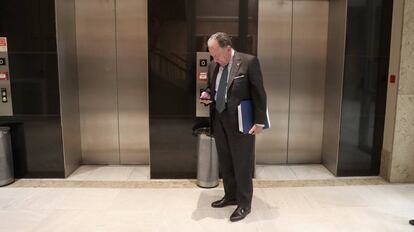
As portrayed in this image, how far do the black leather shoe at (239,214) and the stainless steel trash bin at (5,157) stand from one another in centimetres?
281

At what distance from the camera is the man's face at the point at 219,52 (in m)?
3.19

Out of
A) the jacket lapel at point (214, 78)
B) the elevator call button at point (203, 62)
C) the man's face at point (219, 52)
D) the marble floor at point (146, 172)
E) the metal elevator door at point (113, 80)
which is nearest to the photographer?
the man's face at point (219, 52)

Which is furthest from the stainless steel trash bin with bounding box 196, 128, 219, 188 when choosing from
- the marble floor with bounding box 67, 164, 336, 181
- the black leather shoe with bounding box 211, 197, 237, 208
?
the marble floor with bounding box 67, 164, 336, 181

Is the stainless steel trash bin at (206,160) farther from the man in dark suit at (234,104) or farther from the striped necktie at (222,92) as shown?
the striped necktie at (222,92)

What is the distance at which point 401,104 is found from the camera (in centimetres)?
427

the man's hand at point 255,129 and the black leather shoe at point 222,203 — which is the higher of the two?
the man's hand at point 255,129

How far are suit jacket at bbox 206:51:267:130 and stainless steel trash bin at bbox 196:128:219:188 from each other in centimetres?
98

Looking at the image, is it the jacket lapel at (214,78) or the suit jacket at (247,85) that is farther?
the jacket lapel at (214,78)

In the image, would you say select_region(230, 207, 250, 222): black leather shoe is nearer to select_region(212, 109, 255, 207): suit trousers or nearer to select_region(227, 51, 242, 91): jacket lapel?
select_region(212, 109, 255, 207): suit trousers

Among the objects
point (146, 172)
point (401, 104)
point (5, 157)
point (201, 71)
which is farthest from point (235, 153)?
point (5, 157)

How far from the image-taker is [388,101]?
14.6ft

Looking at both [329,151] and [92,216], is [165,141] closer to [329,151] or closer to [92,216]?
[92,216]

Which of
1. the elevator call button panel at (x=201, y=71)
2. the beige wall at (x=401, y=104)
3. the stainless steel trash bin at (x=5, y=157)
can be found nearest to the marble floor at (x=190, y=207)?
the stainless steel trash bin at (x=5, y=157)

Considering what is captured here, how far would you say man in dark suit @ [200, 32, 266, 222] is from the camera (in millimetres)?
3211
